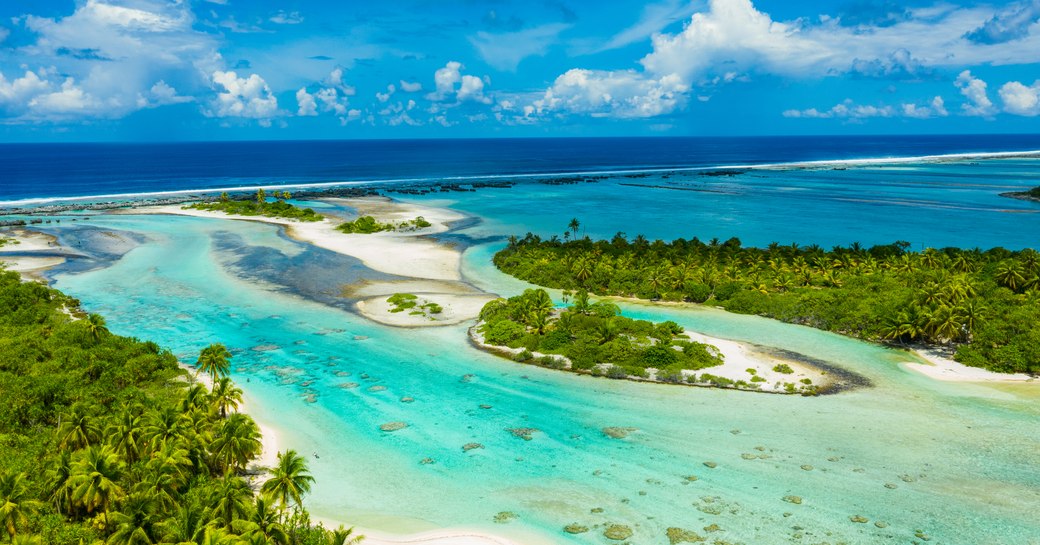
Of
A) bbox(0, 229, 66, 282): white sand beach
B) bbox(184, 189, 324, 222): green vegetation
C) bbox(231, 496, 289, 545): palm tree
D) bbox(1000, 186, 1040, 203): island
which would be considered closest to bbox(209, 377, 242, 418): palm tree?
bbox(231, 496, 289, 545): palm tree

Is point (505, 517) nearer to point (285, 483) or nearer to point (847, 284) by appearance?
point (285, 483)

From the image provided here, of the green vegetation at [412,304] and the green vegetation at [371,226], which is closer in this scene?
the green vegetation at [412,304]

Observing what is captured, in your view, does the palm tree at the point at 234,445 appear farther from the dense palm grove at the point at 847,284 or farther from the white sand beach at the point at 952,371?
the white sand beach at the point at 952,371

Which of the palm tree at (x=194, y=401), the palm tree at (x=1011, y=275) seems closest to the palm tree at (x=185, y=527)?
the palm tree at (x=194, y=401)

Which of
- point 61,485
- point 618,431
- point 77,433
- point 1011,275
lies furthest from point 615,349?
point 1011,275

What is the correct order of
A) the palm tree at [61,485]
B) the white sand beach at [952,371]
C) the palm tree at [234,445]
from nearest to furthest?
1. the palm tree at [61,485]
2. the palm tree at [234,445]
3. the white sand beach at [952,371]

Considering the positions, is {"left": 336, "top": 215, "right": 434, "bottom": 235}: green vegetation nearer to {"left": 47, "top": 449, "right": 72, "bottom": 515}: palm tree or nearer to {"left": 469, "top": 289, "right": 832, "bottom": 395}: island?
{"left": 469, "top": 289, "right": 832, "bottom": 395}: island
